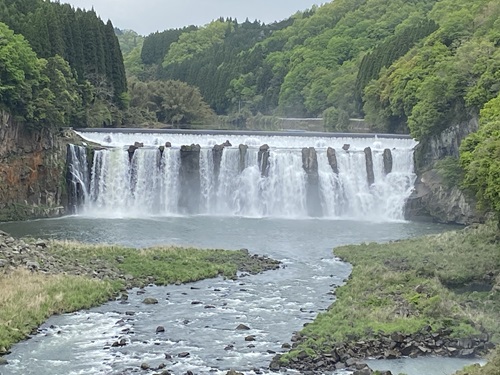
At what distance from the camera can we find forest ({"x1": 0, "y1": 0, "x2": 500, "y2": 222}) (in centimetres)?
6312

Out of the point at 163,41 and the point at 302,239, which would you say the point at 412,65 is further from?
the point at 163,41

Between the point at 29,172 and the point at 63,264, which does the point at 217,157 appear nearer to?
the point at 29,172

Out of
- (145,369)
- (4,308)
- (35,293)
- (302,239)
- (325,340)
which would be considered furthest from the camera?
(302,239)

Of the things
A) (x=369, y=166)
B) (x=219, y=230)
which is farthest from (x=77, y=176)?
(x=369, y=166)

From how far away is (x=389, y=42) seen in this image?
108 m

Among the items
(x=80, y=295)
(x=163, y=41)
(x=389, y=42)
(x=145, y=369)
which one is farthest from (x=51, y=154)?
(x=163, y=41)

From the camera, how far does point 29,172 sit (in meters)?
62.2

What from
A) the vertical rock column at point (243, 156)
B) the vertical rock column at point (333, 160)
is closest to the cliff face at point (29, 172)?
the vertical rock column at point (243, 156)

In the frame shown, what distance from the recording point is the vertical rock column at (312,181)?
2554 inches

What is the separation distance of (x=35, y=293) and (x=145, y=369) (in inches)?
380

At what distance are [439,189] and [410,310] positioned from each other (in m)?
32.2

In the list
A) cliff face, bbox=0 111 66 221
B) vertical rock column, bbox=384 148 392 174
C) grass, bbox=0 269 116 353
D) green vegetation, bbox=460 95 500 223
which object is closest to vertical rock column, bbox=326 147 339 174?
vertical rock column, bbox=384 148 392 174

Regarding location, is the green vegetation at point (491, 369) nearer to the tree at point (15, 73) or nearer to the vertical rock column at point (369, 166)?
the vertical rock column at point (369, 166)

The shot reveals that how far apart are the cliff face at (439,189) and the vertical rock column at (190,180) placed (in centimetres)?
1795
